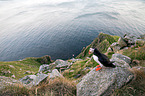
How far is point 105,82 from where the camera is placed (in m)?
4.98

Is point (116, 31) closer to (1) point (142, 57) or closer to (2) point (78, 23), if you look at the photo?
(2) point (78, 23)

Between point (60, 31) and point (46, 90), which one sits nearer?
point (46, 90)

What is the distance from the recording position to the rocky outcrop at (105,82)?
15.2ft

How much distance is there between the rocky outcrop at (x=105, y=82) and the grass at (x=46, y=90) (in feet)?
2.30

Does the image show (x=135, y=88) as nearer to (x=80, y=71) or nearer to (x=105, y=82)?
(x=105, y=82)

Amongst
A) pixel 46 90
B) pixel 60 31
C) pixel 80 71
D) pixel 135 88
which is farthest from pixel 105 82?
pixel 60 31

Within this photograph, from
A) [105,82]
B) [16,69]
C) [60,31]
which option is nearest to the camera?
[105,82]

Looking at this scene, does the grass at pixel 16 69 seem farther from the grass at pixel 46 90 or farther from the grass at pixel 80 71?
the grass at pixel 46 90

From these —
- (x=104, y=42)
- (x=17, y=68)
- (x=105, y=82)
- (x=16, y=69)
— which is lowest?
(x=17, y=68)

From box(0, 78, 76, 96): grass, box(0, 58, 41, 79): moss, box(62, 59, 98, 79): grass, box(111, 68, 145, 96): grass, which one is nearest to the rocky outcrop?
box(111, 68, 145, 96): grass

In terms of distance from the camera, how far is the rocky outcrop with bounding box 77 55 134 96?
183 inches

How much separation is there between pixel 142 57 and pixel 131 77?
6.17m

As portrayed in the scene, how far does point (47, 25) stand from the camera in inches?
3848

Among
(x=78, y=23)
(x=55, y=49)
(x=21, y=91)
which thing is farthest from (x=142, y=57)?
(x=78, y=23)
